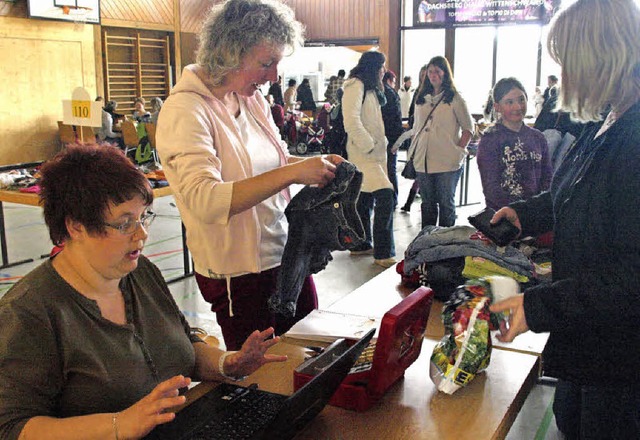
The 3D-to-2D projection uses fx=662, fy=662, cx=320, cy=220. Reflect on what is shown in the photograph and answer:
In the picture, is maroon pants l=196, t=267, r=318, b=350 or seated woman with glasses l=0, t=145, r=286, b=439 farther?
maroon pants l=196, t=267, r=318, b=350

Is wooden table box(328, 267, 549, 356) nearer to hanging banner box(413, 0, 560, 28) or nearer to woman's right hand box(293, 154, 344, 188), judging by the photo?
woman's right hand box(293, 154, 344, 188)

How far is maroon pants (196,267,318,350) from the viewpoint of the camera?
1972mm

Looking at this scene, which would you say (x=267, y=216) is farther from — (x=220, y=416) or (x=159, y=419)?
(x=159, y=419)

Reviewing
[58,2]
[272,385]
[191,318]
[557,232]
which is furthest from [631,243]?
[58,2]

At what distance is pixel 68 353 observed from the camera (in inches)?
49.9

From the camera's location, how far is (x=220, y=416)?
1341 mm

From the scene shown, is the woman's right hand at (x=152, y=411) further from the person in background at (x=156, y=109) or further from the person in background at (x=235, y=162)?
the person in background at (x=156, y=109)

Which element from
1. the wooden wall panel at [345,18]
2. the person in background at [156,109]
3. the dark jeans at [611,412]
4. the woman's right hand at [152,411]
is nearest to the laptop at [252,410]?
the woman's right hand at [152,411]

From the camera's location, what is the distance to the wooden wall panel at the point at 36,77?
36.4 ft

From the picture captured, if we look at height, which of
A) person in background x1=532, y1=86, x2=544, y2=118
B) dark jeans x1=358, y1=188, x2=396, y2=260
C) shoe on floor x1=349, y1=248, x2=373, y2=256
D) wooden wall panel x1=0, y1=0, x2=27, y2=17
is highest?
wooden wall panel x1=0, y1=0, x2=27, y2=17

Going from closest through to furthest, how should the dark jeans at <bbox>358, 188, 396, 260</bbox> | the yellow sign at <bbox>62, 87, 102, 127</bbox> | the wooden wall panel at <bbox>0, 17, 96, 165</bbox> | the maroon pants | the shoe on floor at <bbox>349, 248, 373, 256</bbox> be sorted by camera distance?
the maroon pants → the yellow sign at <bbox>62, 87, 102, 127</bbox> → the dark jeans at <bbox>358, 188, 396, 260</bbox> → the shoe on floor at <bbox>349, 248, 373, 256</bbox> → the wooden wall panel at <bbox>0, 17, 96, 165</bbox>

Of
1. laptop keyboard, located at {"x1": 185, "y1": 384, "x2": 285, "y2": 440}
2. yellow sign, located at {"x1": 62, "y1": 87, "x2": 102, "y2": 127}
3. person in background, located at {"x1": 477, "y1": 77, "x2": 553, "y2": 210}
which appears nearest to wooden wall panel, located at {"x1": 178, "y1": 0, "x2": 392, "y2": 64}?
yellow sign, located at {"x1": 62, "y1": 87, "x2": 102, "y2": 127}

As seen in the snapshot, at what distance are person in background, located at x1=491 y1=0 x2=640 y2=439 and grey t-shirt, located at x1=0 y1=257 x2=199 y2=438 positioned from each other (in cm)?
76

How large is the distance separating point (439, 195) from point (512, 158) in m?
1.91
